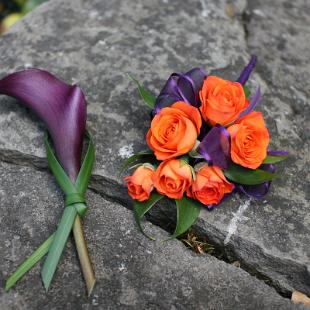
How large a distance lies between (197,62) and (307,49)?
662mm

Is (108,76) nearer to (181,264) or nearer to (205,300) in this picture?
(181,264)

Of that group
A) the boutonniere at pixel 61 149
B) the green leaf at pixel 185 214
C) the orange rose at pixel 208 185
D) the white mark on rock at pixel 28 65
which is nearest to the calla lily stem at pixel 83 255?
the boutonniere at pixel 61 149

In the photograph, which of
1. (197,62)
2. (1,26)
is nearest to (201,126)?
(197,62)

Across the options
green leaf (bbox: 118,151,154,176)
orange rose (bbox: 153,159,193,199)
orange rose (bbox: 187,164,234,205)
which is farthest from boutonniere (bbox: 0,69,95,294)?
orange rose (bbox: 187,164,234,205)

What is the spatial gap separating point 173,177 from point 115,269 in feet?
1.14

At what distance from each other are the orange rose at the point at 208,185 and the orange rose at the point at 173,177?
3 centimetres

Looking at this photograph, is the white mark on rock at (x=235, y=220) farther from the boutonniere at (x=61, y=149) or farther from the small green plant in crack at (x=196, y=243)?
the boutonniere at (x=61, y=149)

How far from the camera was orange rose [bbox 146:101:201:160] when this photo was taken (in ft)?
5.07

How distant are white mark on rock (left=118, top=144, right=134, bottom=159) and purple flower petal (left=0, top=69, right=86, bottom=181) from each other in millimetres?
171

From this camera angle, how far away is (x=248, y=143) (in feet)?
5.17

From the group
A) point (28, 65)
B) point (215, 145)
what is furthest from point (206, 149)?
point (28, 65)

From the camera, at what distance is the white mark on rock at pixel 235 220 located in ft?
5.58

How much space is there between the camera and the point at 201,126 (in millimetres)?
1655

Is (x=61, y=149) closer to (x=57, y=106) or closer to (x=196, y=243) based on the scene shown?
(x=57, y=106)
